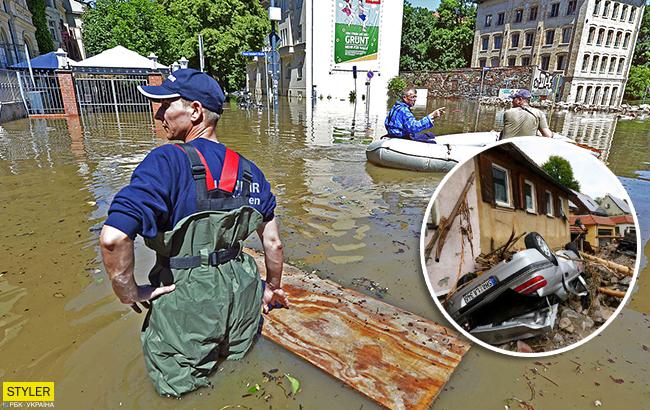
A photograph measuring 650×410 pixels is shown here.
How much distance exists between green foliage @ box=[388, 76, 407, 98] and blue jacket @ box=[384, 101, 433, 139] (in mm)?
28906

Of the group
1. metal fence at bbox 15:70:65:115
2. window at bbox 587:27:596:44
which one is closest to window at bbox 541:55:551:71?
window at bbox 587:27:596:44

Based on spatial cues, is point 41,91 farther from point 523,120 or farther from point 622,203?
point 622,203

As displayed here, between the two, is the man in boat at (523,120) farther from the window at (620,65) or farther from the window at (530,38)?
the window at (620,65)

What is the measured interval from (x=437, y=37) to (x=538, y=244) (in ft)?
191

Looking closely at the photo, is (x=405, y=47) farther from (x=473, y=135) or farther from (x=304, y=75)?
(x=473, y=135)

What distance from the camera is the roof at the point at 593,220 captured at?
1.17 meters

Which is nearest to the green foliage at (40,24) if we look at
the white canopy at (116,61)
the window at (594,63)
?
the white canopy at (116,61)

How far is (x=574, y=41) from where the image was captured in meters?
40.1

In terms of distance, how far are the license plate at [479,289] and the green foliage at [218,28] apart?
3704 centimetres

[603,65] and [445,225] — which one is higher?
[603,65]

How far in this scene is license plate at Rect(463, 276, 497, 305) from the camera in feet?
4.02

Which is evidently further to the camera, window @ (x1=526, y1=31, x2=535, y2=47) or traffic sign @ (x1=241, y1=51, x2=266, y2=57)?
window @ (x1=526, y1=31, x2=535, y2=47)

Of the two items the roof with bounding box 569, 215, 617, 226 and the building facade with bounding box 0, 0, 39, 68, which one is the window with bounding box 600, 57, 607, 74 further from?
the building facade with bounding box 0, 0, 39, 68

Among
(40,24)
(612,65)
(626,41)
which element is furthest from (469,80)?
(40,24)
